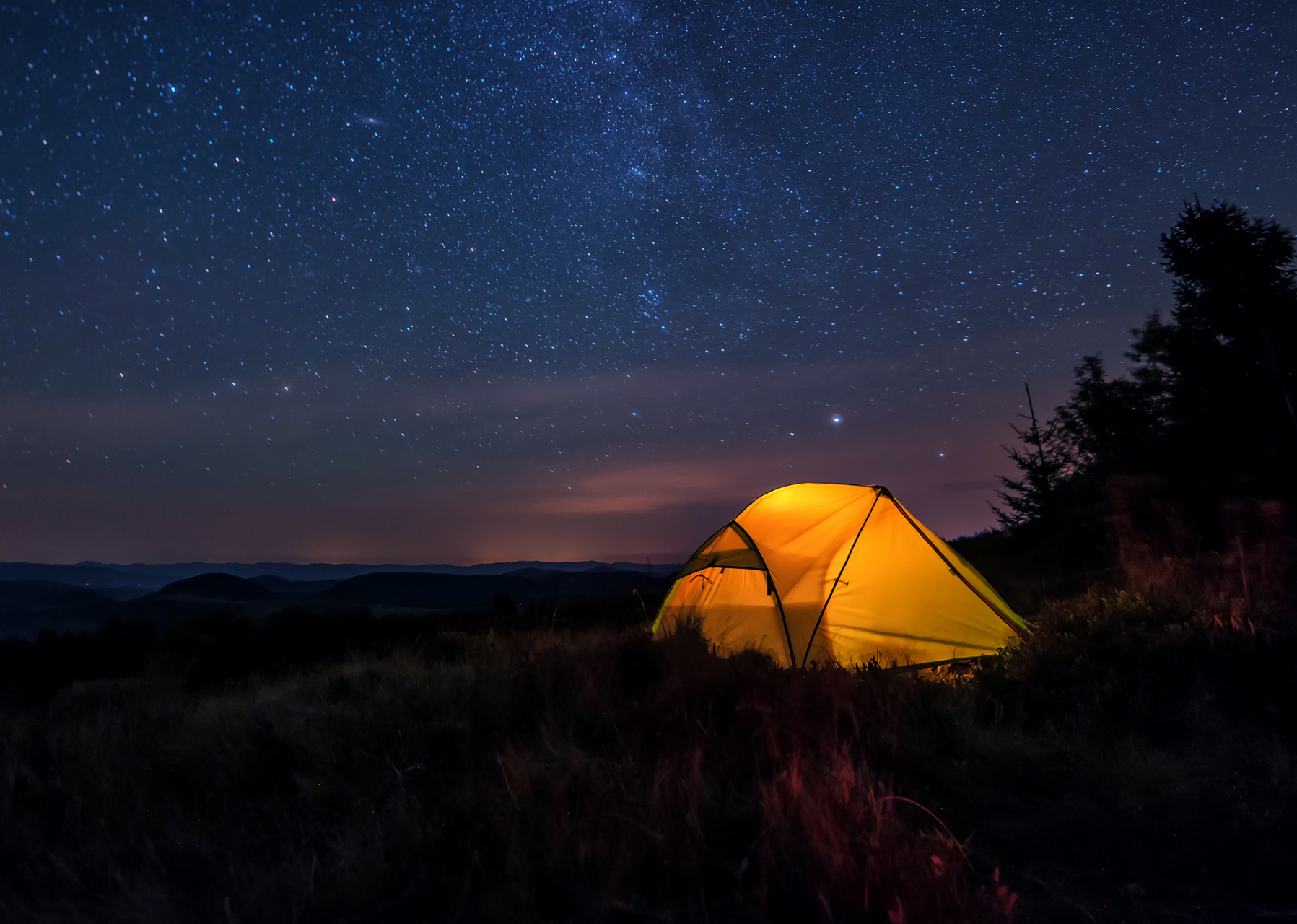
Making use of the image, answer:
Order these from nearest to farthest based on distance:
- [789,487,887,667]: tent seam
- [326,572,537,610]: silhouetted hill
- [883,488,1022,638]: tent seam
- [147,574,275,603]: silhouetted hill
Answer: [789,487,887,667]: tent seam → [883,488,1022,638]: tent seam → [147,574,275,603]: silhouetted hill → [326,572,537,610]: silhouetted hill

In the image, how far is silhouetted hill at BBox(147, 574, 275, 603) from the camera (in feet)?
201

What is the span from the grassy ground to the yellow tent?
5.39ft

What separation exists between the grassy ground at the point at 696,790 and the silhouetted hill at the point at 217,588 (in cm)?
6305

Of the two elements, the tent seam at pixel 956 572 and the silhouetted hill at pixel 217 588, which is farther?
the silhouetted hill at pixel 217 588

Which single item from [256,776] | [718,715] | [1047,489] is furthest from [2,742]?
[1047,489]

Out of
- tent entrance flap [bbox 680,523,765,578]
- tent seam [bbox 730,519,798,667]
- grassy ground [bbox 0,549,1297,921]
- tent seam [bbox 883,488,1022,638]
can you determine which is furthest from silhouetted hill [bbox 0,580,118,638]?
tent seam [bbox 883,488,1022,638]

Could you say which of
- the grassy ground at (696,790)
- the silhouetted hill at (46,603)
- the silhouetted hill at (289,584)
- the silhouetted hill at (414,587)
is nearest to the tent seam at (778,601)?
the grassy ground at (696,790)

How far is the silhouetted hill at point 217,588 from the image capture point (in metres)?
61.3

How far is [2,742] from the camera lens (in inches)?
192

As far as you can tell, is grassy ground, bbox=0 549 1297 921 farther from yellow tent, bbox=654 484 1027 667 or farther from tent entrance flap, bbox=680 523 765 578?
tent entrance flap, bbox=680 523 765 578

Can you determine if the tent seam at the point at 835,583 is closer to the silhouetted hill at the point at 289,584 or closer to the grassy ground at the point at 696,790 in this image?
the grassy ground at the point at 696,790

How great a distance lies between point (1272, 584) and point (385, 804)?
940cm

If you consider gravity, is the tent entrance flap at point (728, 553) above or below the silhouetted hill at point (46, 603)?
above

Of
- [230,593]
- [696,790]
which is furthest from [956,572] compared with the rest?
[230,593]
